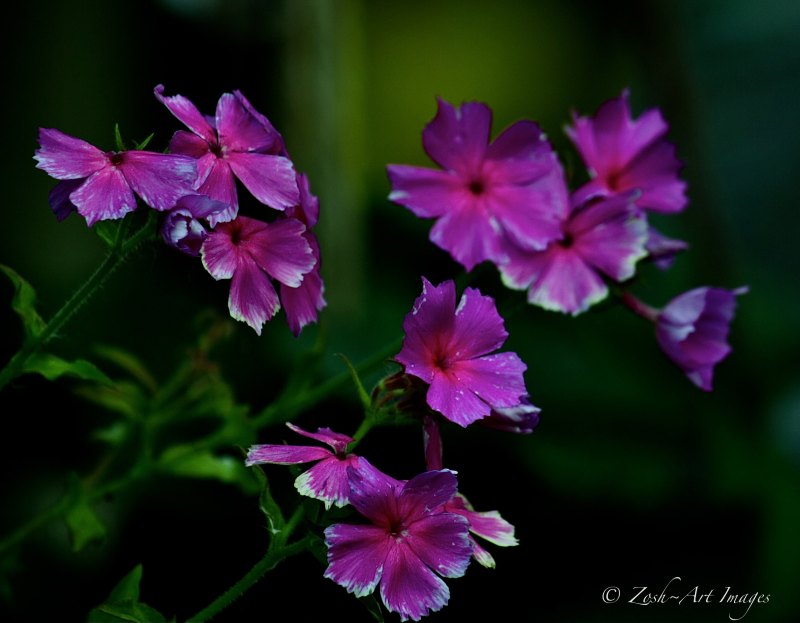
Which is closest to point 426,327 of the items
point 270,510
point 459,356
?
point 459,356

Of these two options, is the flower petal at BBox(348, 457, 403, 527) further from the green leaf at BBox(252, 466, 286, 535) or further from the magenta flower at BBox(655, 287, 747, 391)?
the magenta flower at BBox(655, 287, 747, 391)

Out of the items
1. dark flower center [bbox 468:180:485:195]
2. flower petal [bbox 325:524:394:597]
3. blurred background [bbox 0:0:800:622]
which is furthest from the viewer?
blurred background [bbox 0:0:800:622]

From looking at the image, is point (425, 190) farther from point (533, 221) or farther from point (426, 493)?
point (426, 493)

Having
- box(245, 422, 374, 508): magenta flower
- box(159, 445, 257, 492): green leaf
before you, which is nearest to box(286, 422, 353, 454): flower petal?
box(245, 422, 374, 508): magenta flower

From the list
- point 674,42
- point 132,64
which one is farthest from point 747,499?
point 132,64

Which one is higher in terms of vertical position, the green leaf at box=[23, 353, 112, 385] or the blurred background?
the green leaf at box=[23, 353, 112, 385]
